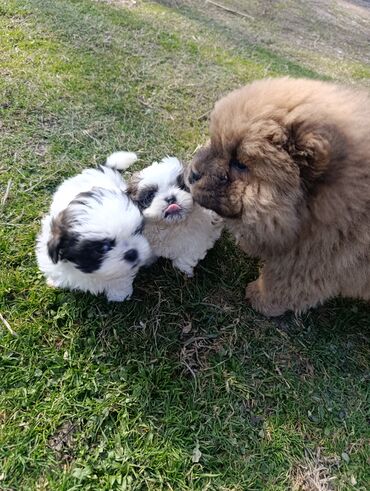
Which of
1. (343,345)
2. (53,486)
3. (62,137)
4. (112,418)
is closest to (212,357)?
(112,418)

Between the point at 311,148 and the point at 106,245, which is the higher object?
the point at 311,148

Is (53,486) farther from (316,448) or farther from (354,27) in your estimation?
(354,27)

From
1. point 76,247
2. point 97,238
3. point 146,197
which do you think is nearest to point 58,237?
point 76,247

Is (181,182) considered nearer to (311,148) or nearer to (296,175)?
(296,175)

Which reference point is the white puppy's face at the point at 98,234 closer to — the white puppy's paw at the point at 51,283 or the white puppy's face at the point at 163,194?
the white puppy's face at the point at 163,194

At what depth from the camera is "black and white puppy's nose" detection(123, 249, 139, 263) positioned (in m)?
2.51

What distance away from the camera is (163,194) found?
273 centimetres

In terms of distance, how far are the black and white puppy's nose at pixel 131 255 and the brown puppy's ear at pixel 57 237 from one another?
1.26 ft

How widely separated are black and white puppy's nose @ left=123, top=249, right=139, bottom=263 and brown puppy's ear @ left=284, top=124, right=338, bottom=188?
1.12m

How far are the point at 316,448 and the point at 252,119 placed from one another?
2.20 m

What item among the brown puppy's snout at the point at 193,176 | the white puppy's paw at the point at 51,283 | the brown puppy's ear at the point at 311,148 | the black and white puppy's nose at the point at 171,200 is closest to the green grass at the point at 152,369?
the white puppy's paw at the point at 51,283

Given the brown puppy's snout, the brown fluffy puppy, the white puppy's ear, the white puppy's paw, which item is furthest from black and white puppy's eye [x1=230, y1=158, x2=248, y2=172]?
the white puppy's paw

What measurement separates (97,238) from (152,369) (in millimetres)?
1043

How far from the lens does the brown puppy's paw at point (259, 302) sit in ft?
9.82
